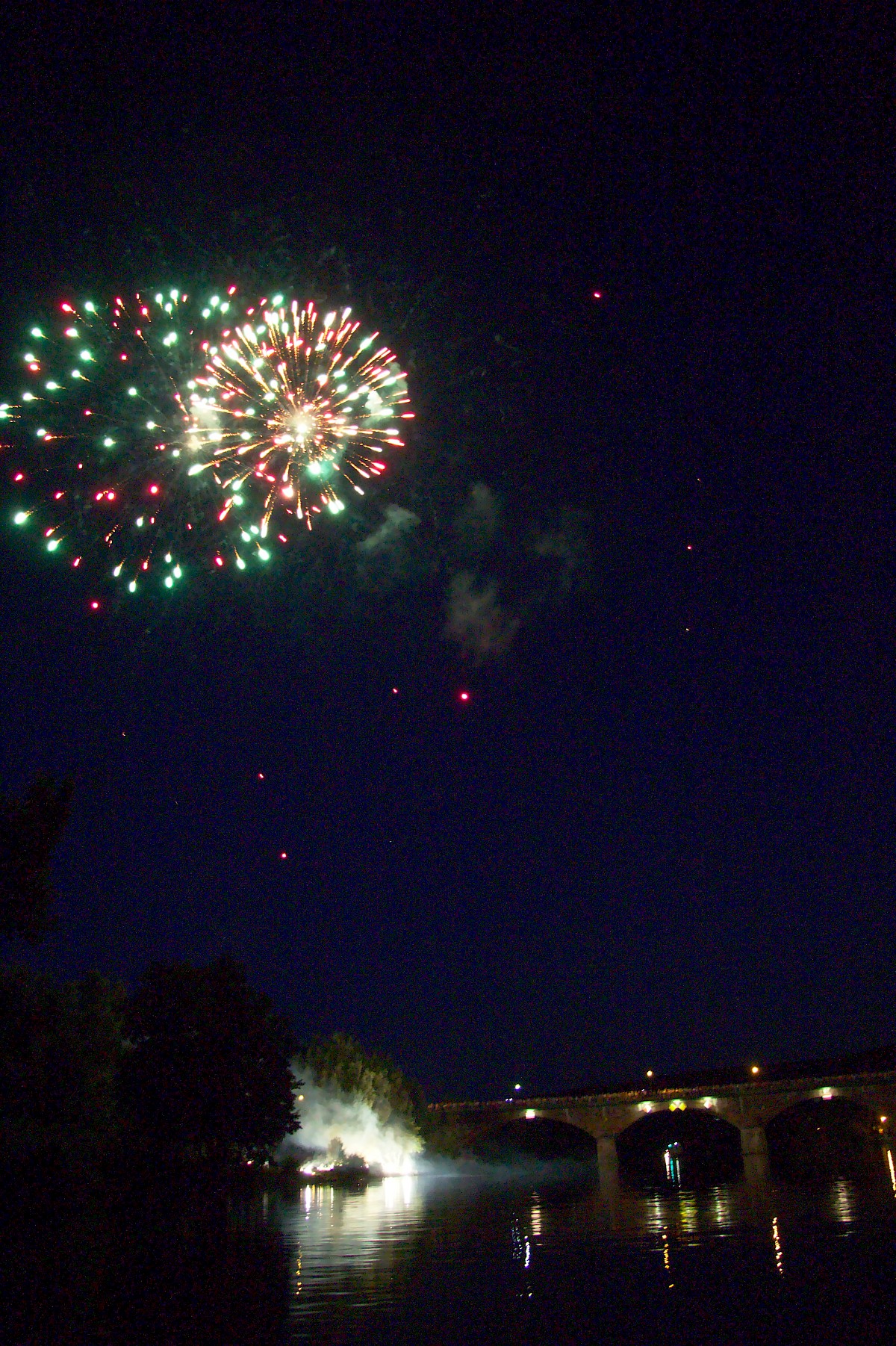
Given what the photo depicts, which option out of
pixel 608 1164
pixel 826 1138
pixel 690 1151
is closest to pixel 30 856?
pixel 608 1164

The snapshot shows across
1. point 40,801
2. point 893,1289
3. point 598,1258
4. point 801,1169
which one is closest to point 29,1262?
point 40,801

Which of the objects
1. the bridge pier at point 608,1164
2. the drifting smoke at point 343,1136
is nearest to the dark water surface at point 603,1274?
the bridge pier at point 608,1164

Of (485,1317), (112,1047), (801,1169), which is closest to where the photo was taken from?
(485,1317)

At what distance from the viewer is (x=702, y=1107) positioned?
11138 cm

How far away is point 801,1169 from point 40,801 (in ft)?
241

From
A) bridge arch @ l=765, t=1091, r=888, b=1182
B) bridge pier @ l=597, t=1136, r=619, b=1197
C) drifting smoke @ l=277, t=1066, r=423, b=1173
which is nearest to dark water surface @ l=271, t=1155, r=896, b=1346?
bridge pier @ l=597, t=1136, r=619, b=1197

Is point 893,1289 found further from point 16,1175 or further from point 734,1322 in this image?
point 16,1175

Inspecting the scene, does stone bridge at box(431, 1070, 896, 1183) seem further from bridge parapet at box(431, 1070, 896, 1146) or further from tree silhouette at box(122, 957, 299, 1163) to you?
tree silhouette at box(122, 957, 299, 1163)

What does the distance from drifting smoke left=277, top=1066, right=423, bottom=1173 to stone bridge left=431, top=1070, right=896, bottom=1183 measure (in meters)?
19.1

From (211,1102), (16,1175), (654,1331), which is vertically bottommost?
(654,1331)

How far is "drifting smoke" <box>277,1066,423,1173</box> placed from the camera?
89.9 metres

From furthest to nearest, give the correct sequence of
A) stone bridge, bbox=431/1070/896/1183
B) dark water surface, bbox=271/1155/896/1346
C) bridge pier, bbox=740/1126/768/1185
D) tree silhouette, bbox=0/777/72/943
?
stone bridge, bbox=431/1070/896/1183 → bridge pier, bbox=740/1126/768/1185 → tree silhouette, bbox=0/777/72/943 → dark water surface, bbox=271/1155/896/1346

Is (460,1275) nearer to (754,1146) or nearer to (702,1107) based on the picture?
(754,1146)

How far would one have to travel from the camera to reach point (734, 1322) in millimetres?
16422
